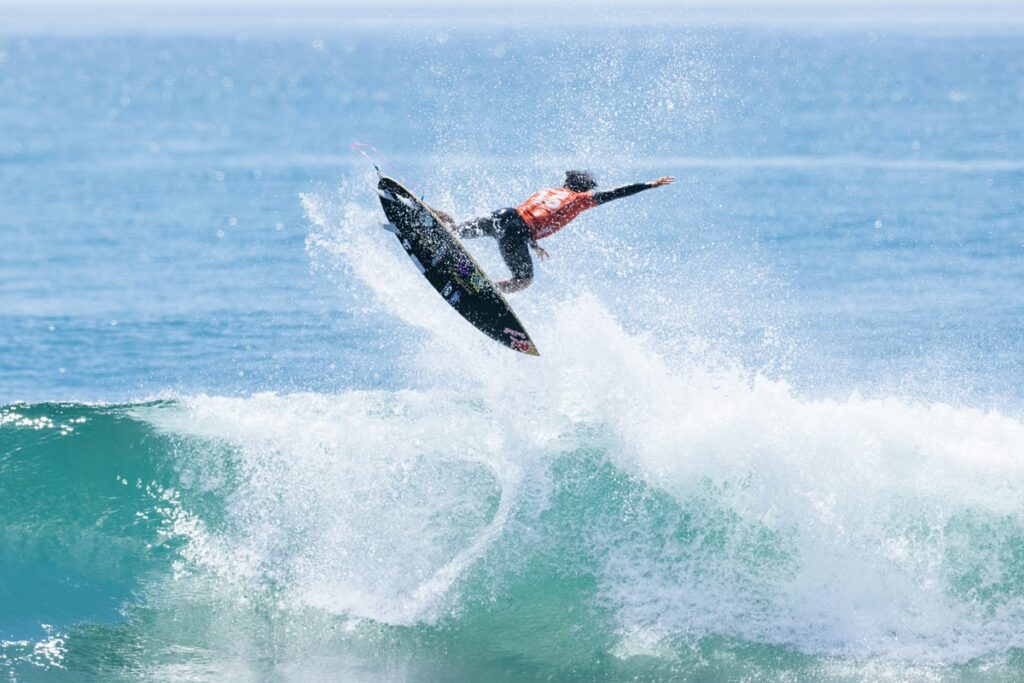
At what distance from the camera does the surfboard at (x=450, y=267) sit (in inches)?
527

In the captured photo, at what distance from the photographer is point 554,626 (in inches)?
460

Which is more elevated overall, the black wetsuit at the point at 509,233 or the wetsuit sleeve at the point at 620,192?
the wetsuit sleeve at the point at 620,192

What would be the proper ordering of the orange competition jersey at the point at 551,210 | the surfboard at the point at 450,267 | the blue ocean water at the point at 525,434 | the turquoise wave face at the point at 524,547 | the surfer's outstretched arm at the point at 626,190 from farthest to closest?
the orange competition jersey at the point at 551,210
the surfboard at the point at 450,267
the surfer's outstretched arm at the point at 626,190
the blue ocean water at the point at 525,434
the turquoise wave face at the point at 524,547

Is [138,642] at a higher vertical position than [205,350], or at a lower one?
lower

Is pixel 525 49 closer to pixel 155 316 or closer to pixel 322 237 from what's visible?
pixel 322 237

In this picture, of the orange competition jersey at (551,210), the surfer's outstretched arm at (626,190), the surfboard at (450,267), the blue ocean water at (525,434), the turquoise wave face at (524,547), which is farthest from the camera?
the orange competition jersey at (551,210)

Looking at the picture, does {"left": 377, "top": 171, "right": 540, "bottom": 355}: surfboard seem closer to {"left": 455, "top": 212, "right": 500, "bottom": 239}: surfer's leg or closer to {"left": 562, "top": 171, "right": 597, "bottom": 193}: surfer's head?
{"left": 455, "top": 212, "right": 500, "bottom": 239}: surfer's leg

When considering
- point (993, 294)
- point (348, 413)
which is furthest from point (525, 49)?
point (348, 413)

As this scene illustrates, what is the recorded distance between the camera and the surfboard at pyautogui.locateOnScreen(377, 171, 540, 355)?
1340cm

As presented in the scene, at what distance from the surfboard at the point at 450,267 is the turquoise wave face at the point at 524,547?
2.73ft

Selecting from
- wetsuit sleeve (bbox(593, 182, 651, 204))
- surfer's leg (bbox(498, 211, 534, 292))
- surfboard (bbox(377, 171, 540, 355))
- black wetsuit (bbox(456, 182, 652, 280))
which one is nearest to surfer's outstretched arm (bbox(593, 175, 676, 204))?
wetsuit sleeve (bbox(593, 182, 651, 204))

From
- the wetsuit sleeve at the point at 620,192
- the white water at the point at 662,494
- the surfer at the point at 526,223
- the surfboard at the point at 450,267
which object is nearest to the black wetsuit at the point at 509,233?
the surfer at the point at 526,223

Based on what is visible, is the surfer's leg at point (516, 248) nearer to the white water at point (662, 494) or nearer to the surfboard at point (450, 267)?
the surfboard at point (450, 267)

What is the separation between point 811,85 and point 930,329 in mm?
55362
